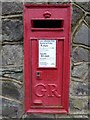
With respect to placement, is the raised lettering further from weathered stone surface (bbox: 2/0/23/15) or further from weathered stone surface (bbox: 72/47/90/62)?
weathered stone surface (bbox: 2/0/23/15)

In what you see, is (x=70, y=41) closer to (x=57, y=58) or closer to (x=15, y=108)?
(x=57, y=58)

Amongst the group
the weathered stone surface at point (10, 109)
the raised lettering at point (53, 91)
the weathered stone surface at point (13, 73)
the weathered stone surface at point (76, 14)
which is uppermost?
the weathered stone surface at point (76, 14)

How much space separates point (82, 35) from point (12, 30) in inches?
29.9

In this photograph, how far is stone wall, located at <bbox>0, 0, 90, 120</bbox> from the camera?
328cm

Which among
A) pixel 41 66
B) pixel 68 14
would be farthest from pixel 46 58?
pixel 68 14

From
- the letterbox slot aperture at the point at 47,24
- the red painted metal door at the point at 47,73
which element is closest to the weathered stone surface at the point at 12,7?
the letterbox slot aperture at the point at 47,24

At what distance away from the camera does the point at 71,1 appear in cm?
327

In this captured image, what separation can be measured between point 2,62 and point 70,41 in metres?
0.78

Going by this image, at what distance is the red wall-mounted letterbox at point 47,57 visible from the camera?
3.22 meters

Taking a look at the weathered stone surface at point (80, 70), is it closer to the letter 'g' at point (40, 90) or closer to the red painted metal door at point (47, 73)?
the red painted metal door at point (47, 73)

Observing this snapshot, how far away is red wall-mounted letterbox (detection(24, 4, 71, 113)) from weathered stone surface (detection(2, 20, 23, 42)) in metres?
0.09

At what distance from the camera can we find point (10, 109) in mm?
3434

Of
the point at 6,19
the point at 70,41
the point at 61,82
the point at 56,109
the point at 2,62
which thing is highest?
the point at 6,19

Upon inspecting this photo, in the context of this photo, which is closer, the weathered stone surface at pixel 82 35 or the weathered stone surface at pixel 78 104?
the weathered stone surface at pixel 82 35
